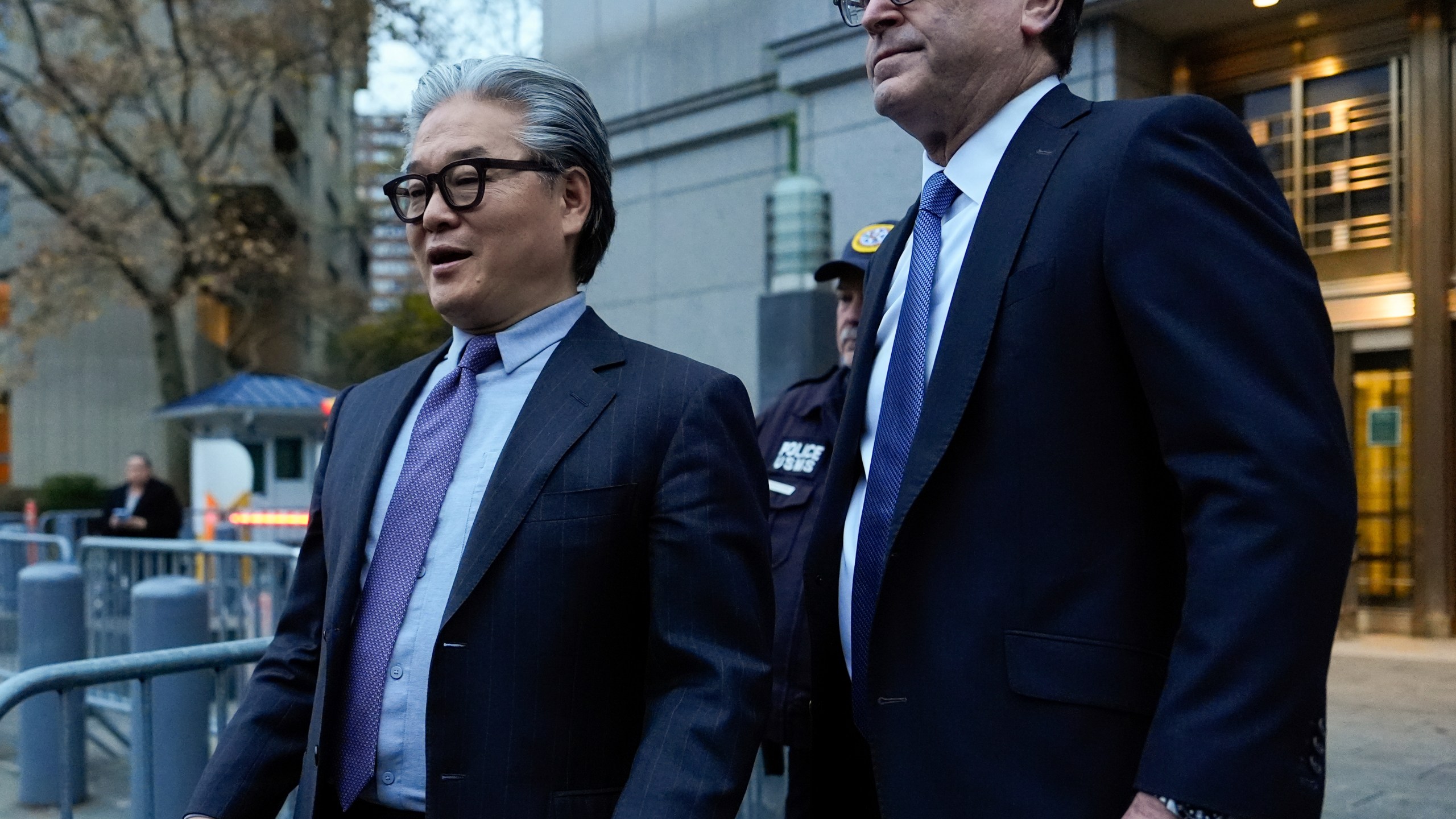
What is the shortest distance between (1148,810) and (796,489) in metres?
2.17

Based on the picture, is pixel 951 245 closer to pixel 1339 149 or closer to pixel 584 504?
pixel 584 504

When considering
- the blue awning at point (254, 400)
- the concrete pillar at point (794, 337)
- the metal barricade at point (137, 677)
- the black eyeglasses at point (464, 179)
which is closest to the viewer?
the black eyeglasses at point (464, 179)

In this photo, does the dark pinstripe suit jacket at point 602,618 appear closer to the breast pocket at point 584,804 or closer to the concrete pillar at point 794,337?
the breast pocket at point 584,804

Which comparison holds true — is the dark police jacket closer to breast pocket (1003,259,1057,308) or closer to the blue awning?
breast pocket (1003,259,1057,308)

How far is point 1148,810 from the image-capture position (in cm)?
133

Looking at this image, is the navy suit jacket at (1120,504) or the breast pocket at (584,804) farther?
the breast pocket at (584,804)

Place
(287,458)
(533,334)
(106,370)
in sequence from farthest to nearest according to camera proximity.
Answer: (106,370) → (287,458) → (533,334)

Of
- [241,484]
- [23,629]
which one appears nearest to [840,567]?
[23,629]

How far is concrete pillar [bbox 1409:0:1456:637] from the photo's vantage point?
25.3 ft

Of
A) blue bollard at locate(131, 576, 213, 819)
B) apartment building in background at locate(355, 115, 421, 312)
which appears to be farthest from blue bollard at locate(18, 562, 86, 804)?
apartment building in background at locate(355, 115, 421, 312)

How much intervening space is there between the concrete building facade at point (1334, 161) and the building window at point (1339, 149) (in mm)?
12

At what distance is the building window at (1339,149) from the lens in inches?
312

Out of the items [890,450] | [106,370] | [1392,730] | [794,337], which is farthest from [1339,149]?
[106,370]

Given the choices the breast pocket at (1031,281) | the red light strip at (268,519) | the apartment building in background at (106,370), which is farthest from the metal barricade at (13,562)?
the apartment building in background at (106,370)
